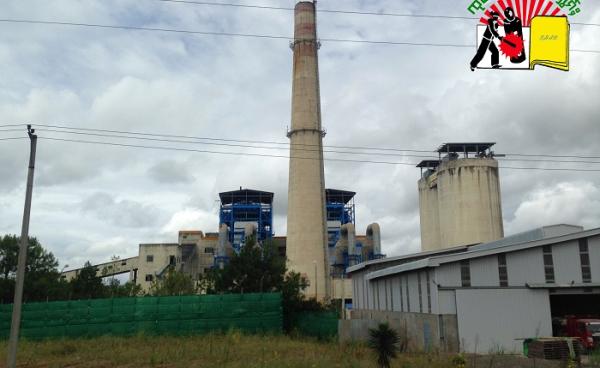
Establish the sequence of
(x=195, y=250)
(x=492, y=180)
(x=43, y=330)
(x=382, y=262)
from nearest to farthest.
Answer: (x=43, y=330) → (x=382, y=262) → (x=492, y=180) → (x=195, y=250)

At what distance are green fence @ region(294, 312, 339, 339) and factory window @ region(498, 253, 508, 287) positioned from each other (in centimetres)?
842

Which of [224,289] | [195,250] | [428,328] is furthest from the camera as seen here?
[195,250]

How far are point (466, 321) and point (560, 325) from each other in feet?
18.3

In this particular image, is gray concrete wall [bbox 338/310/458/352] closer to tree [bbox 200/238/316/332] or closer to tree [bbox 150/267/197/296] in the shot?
tree [bbox 200/238/316/332]

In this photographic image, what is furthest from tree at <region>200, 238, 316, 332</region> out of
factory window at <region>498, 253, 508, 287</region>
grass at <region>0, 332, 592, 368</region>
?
factory window at <region>498, 253, 508, 287</region>

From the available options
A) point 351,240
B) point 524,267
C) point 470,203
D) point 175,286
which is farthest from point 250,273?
point 351,240

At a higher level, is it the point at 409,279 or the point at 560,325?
the point at 409,279

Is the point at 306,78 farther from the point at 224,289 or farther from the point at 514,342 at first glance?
the point at 514,342

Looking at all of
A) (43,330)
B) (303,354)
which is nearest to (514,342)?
(303,354)

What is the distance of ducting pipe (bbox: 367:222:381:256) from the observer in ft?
250

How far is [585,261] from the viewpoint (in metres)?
25.8

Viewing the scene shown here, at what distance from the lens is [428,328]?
2614 centimetres

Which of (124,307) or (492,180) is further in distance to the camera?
(492,180)

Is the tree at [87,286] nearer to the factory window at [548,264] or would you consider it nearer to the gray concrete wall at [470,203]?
the factory window at [548,264]
